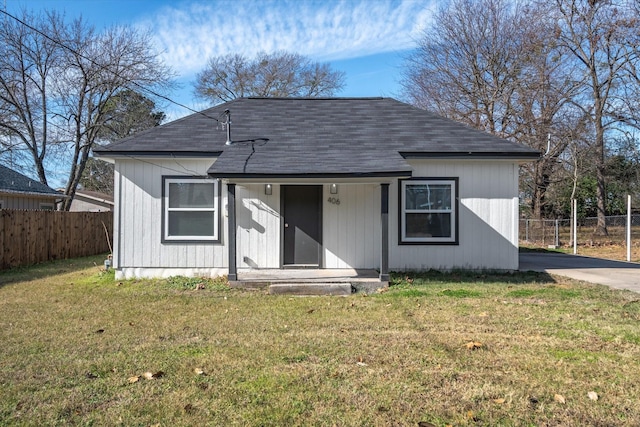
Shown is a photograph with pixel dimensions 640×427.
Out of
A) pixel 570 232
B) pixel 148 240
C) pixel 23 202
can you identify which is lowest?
pixel 570 232

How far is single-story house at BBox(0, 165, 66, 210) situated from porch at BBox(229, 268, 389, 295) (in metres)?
12.6

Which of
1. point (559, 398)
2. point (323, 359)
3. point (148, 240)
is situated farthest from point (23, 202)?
point (559, 398)

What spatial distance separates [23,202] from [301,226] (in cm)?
1492

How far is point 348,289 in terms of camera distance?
8.22m

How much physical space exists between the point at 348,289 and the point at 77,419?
5496mm

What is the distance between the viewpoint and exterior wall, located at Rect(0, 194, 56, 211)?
1745 centimetres

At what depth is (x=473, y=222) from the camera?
391 inches

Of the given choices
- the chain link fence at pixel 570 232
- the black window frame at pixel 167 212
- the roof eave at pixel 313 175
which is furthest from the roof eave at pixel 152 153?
the chain link fence at pixel 570 232

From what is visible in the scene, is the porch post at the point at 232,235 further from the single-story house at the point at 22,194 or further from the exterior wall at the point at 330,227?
the single-story house at the point at 22,194

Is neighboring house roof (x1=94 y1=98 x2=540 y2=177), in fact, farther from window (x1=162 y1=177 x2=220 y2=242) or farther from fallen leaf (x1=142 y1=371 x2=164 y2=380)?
fallen leaf (x1=142 y1=371 x2=164 y2=380)

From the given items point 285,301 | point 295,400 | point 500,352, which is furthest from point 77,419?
point 285,301

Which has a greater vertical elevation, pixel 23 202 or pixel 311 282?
pixel 23 202

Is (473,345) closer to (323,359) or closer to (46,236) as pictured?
(323,359)

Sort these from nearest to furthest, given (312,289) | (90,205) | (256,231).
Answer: (312,289) → (256,231) → (90,205)
